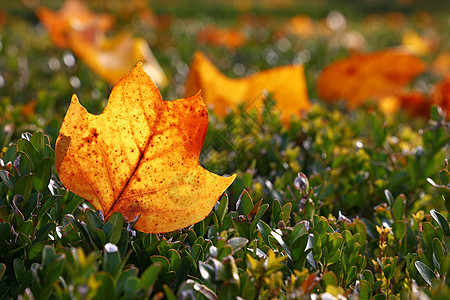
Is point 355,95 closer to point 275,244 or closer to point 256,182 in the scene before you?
point 256,182

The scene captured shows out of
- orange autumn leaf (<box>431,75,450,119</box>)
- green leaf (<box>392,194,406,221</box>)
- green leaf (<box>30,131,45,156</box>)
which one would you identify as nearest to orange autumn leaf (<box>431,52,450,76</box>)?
orange autumn leaf (<box>431,75,450,119</box>)

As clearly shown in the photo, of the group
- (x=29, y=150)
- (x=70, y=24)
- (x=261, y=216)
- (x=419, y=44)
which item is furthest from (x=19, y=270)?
(x=419, y=44)

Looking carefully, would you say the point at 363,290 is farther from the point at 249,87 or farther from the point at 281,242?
the point at 249,87

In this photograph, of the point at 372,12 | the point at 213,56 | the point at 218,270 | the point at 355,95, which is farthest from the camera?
the point at 372,12

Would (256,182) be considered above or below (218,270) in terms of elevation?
below

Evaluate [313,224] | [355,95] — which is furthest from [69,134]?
[355,95]

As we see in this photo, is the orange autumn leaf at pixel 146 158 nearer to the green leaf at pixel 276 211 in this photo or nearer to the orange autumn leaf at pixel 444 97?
the green leaf at pixel 276 211
